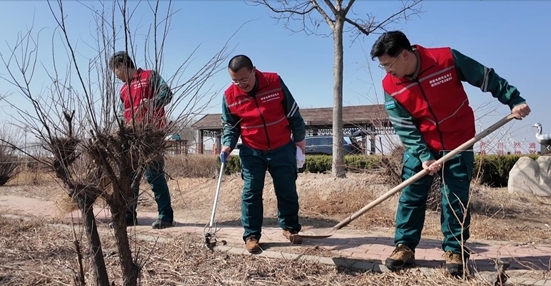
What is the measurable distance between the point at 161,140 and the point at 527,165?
24.6 feet

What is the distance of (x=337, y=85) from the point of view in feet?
24.9

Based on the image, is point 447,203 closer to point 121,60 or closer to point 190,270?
point 190,270

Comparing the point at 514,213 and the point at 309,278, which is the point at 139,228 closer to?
the point at 309,278

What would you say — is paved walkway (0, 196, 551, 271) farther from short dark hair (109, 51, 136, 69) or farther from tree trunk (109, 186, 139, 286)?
short dark hair (109, 51, 136, 69)

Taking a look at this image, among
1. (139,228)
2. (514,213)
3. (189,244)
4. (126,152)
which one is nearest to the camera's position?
(126,152)

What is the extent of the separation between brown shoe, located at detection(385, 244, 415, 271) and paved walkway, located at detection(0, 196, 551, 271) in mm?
126

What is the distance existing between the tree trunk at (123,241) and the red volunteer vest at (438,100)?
1.97 meters

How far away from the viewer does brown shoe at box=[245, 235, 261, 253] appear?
3598 millimetres

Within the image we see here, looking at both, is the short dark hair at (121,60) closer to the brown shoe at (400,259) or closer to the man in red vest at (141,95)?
the man in red vest at (141,95)

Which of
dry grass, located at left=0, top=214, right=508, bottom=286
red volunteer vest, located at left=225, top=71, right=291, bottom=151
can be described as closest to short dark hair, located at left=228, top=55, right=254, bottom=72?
red volunteer vest, located at left=225, top=71, right=291, bottom=151

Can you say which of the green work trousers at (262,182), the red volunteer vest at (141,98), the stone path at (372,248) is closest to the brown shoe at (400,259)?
the stone path at (372,248)

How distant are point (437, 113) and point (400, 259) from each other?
41.2 inches

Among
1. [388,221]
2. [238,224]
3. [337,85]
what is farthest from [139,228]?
[337,85]

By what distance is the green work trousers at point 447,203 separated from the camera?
2.89m
